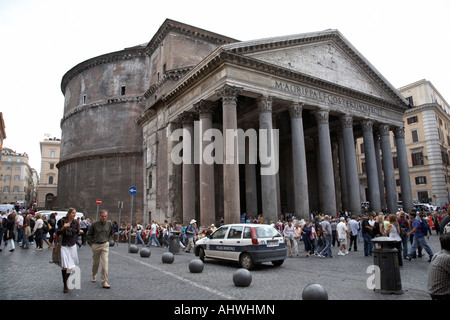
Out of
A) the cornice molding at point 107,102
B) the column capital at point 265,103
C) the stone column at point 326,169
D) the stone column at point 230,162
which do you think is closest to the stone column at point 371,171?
the stone column at point 326,169

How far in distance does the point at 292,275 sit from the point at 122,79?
27376 mm

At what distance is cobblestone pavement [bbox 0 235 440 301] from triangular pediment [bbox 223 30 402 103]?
11339 millimetres

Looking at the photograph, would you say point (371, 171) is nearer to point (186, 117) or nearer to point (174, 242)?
point (186, 117)

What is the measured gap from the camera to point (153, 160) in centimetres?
2520

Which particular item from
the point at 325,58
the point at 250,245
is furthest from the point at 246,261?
the point at 325,58

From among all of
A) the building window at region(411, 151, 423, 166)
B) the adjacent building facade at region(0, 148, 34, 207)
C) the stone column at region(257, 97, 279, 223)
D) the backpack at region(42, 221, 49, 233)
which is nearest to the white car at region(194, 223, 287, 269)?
the stone column at region(257, 97, 279, 223)

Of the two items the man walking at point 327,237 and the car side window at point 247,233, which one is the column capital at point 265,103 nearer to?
the man walking at point 327,237

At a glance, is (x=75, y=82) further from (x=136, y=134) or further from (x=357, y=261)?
(x=357, y=261)

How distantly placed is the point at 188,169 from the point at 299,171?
6986 mm

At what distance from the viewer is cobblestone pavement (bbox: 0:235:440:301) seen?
18.9 ft

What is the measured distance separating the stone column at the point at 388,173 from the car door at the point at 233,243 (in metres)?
18.6

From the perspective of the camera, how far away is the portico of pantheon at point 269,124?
17.0m

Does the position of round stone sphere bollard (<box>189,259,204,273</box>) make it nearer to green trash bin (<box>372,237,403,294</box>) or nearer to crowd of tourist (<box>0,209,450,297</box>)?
crowd of tourist (<box>0,209,450,297</box>)
